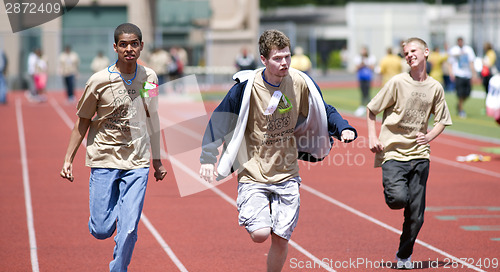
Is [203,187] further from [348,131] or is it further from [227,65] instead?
[227,65]

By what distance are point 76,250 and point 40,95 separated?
2342cm

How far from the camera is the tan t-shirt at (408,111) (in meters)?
6.51

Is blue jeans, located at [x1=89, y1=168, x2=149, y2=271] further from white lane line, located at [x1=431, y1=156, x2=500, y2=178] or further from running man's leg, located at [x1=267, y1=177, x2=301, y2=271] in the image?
white lane line, located at [x1=431, y1=156, x2=500, y2=178]

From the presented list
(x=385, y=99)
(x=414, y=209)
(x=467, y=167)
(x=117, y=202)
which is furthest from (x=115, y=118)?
(x=467, y=167)

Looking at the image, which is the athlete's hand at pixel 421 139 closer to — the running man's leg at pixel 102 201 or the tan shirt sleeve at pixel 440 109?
the tan shirt sleeve at pixel 440 109

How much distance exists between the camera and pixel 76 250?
7438mm

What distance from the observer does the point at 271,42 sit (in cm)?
510

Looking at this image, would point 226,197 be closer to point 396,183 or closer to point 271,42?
point 396,183

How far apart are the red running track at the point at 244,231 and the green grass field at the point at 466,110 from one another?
15.8ft

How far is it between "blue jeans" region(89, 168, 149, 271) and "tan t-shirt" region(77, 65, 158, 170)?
7cm

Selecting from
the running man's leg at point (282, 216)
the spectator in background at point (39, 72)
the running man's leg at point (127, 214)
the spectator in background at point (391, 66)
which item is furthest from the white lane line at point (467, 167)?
the spectator in background at point (39, 72)

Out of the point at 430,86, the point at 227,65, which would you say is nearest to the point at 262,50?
the point at 430,86

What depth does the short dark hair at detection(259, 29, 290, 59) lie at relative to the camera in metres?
5.09

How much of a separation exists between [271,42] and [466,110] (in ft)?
67.4
